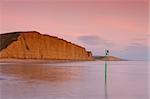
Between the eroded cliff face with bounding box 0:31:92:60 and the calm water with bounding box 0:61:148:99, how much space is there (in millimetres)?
83

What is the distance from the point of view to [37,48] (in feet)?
9.98

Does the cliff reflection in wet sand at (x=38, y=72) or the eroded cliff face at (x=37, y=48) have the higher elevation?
the eroded cliff face at (x=37, y=48)

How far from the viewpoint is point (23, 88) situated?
2928mm

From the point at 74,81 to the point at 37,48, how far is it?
0.50 m

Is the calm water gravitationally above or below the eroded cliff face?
below

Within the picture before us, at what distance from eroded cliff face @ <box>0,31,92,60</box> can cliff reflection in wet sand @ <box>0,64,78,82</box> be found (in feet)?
0.32

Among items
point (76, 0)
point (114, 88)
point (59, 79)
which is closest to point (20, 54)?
point (59, 79)

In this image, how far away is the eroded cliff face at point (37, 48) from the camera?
117 inches

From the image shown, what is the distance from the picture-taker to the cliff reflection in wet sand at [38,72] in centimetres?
298

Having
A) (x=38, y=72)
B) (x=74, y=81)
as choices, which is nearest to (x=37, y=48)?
(x=38, y=72)

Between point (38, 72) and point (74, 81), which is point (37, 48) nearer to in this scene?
point (38, 72)

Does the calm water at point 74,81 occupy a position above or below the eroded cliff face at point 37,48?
below

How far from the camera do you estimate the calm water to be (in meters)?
2.94

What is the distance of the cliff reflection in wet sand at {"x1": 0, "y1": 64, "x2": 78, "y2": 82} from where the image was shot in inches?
117
